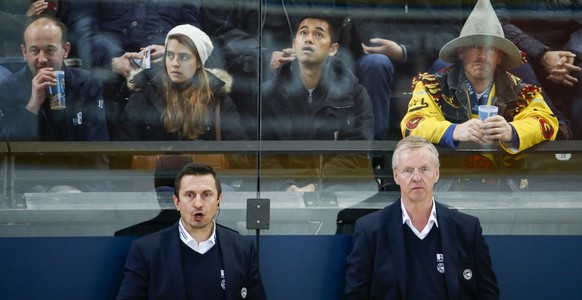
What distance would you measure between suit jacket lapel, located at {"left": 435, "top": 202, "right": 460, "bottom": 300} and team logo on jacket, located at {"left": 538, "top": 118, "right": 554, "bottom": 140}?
0.70m

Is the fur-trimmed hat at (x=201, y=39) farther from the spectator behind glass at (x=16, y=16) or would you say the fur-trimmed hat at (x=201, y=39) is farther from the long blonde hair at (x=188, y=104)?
the spectator behind glass at (x=16, y=16)

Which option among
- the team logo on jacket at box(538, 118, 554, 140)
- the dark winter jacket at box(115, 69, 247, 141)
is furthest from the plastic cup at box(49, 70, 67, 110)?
the team logo on jacket at box(538, 118, 554, 140)

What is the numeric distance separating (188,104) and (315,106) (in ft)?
2.07

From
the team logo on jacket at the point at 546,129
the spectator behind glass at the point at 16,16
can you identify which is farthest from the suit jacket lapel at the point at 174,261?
the team logo on jacket at the point at 546,129

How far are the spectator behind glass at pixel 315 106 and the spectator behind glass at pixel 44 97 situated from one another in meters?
0.86

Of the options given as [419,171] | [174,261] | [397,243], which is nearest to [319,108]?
[419,171]

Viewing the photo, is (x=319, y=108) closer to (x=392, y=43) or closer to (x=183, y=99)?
(x=392, y=43)

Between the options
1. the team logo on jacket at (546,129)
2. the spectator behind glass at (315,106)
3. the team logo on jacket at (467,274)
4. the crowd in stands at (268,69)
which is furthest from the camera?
the team logo on jacket at (546,129)

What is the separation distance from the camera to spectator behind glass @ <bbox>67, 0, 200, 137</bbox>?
4594mm

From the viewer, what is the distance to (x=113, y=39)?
461cm

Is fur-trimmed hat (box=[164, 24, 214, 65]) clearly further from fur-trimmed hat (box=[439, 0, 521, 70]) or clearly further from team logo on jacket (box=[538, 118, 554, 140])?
team logo on jacket (box=[538, 118, 554, 140])

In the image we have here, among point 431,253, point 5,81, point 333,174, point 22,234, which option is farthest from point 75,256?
point 431,253

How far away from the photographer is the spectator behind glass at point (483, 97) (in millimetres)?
4797

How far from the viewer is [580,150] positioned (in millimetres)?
4820
